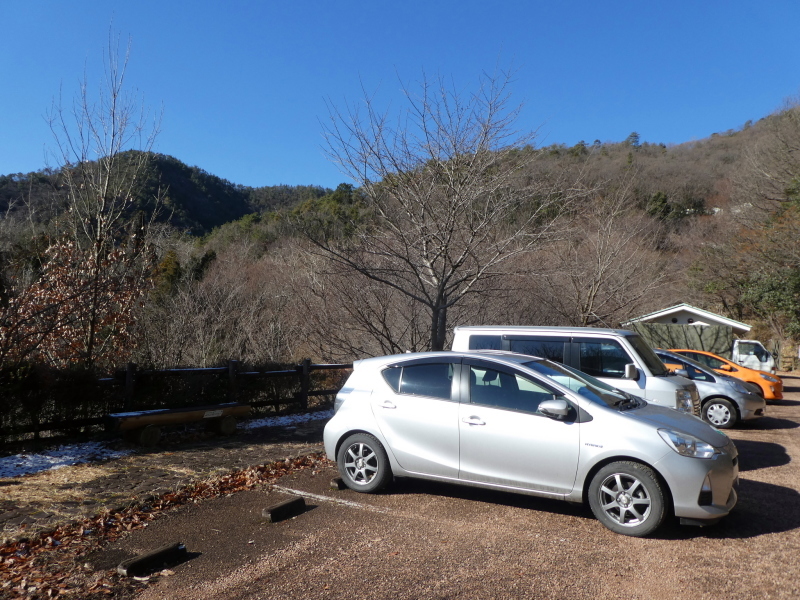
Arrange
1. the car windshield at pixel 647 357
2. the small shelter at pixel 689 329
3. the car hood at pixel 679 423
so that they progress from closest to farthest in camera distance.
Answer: the car hood at pixel 679 423
the car windshield at pixel 647 357
the small shelter at pixel 689 329

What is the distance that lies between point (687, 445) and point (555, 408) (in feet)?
3.70

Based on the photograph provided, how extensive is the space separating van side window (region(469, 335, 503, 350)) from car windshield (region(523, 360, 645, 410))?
8.11 ft

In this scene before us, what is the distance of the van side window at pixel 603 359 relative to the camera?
8719 millimetres

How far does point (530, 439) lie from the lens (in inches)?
222

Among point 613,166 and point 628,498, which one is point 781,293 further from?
point 628,498

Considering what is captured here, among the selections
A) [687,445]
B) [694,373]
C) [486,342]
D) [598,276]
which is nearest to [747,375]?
→ [694,373]

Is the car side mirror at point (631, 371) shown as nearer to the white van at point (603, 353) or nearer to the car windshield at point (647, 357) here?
the white van at point (603, 353)

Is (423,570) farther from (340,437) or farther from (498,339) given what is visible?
(498,339)

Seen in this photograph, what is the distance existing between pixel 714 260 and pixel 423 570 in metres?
41.7

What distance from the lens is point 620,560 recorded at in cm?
464

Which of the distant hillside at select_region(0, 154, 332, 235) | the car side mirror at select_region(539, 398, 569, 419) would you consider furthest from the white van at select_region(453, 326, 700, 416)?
the distant hillside at select_region(0, 154, 332, 235)

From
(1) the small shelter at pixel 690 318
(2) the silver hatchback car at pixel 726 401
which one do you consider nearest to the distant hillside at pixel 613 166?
(1) the small shelter at pixel 690 318

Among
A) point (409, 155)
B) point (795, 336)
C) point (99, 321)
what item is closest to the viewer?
point (409, 155)

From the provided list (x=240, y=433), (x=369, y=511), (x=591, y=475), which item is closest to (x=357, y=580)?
(x=369, y=511)
